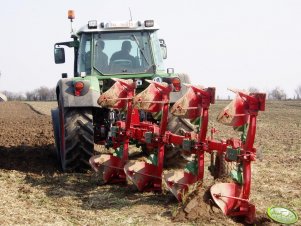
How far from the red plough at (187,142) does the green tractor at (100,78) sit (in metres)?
0.42

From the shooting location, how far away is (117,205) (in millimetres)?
4941

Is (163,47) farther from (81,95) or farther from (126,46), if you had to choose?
(81,95)

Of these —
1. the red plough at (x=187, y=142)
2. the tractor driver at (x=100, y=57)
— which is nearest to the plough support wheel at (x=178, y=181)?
the red plough at (x=187, y=142)

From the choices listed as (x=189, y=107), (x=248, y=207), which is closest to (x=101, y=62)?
(x=189, y=107)

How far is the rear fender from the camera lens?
652 cm

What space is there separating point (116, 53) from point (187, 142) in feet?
9.78

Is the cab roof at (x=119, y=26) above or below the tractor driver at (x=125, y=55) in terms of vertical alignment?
above

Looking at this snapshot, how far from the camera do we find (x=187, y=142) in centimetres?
491

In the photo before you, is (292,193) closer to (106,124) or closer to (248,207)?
(248,207)

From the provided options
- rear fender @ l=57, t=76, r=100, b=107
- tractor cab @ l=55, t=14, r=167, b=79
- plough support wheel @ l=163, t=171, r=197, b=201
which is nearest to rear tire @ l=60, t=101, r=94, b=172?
rear fender @ l=57, t=76, r=100, b=107

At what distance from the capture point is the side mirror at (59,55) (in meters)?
8.16

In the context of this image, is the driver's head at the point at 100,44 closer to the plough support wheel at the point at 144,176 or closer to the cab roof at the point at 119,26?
the cab roof at the point at 119,26

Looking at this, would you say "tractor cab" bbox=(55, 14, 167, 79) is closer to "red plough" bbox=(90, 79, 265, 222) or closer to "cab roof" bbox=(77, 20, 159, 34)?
"cab roof" bbox=(77, 20, 159, 34)

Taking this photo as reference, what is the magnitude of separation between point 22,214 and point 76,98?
2.36m
